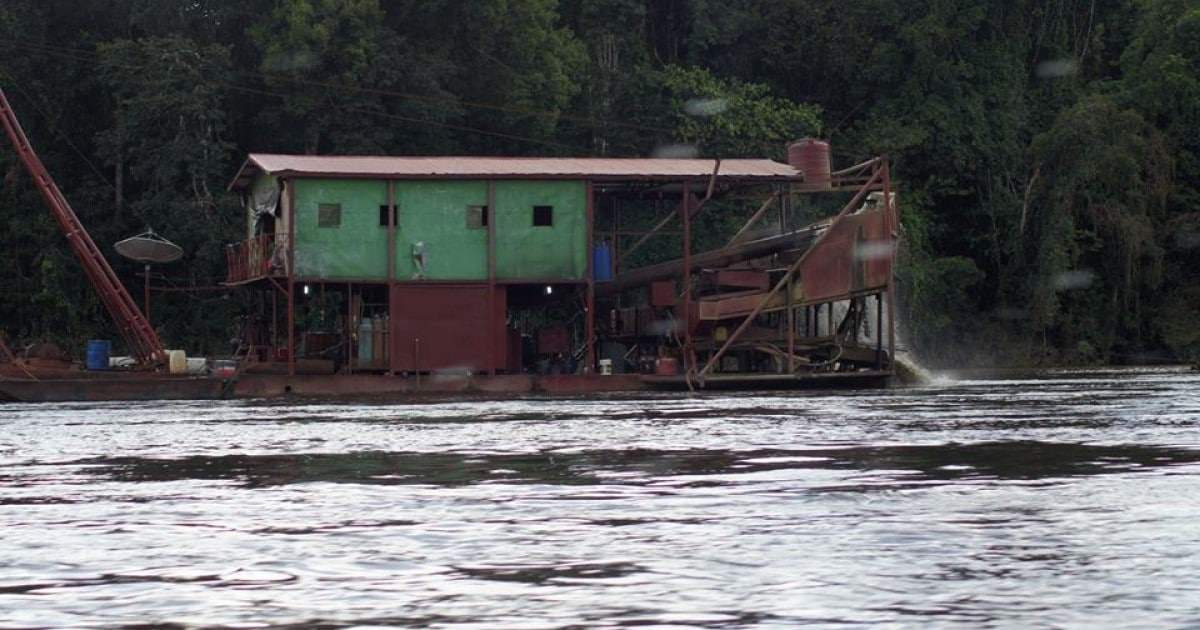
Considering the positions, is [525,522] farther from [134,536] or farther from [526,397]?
[526,397]

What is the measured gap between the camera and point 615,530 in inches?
357

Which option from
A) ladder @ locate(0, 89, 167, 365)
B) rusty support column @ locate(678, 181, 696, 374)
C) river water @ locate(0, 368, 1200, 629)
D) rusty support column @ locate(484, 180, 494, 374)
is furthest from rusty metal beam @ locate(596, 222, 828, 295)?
river water @ locate(0, 368, 1200, 629)

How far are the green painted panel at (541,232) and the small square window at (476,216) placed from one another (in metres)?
0.36

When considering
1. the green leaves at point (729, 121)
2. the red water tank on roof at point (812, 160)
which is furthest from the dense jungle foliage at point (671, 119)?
the red water tank on roof at point (812, 160)

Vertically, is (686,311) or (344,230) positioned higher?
(344,230)

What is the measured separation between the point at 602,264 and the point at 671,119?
18203 mm

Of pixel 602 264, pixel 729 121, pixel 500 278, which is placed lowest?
pixel 500 278

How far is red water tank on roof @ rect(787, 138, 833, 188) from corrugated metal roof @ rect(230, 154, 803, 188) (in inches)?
20.7

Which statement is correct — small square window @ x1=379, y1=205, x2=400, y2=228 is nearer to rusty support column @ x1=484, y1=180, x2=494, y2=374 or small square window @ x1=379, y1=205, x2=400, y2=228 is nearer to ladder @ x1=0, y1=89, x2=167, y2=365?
rusty support column @ x1=484, y1=180, x2=494, y2=374

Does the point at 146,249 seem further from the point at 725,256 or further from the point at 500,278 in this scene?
the point at 725,256

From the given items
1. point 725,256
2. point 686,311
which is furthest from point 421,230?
point 725,256

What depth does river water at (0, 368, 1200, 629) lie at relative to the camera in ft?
21.6

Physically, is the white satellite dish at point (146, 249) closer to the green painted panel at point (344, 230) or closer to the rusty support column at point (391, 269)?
the green painted panel at point (344, 230)

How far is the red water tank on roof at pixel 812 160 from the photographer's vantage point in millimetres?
41062
